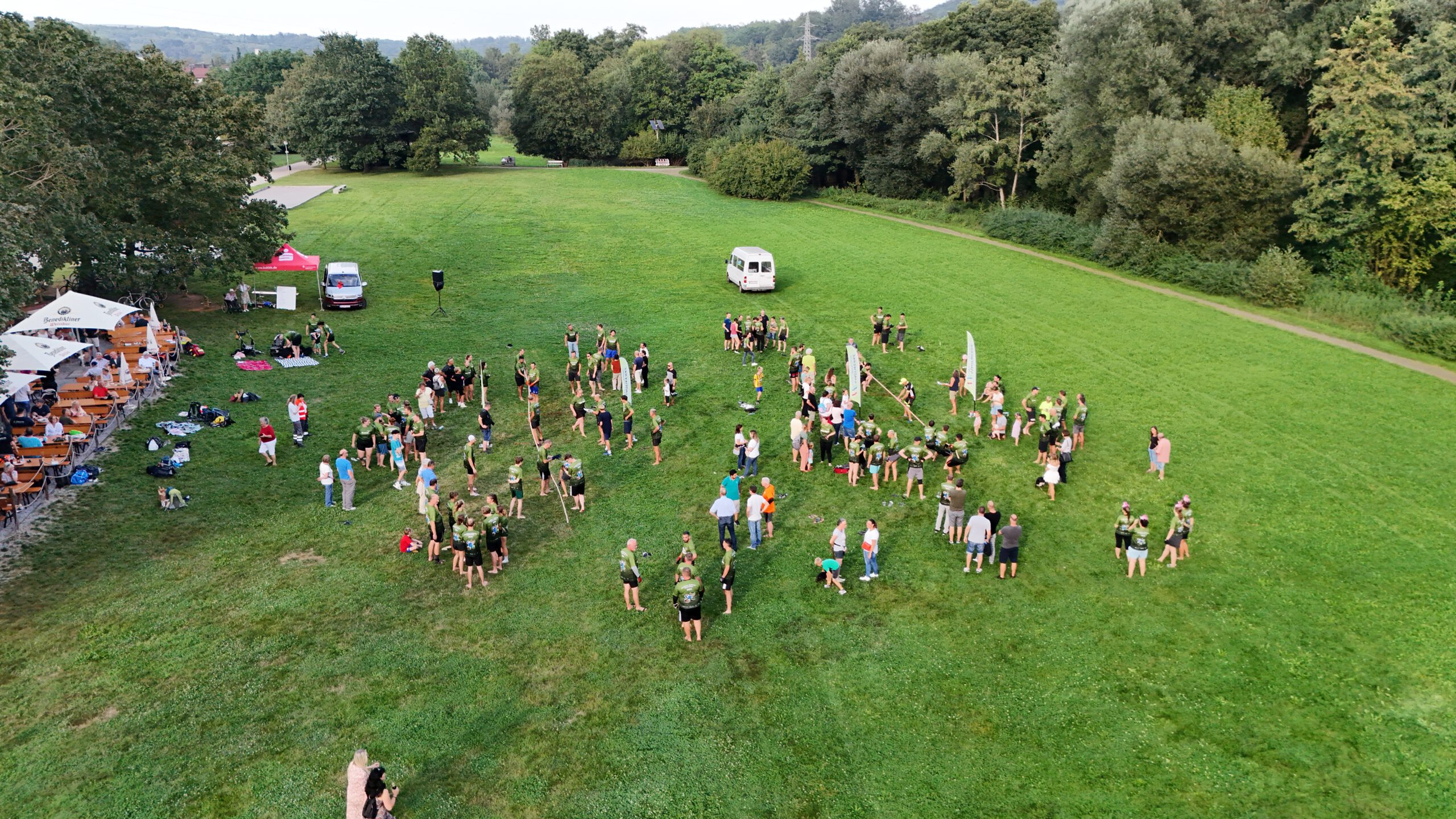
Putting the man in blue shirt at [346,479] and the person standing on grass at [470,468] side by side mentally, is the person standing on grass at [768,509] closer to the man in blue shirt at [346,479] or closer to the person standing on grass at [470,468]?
the person standing on grass at [470,468]

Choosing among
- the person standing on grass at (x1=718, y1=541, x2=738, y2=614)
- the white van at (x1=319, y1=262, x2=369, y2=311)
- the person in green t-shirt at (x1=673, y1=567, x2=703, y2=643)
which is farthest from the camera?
the white van at (x1=319, y1=262, x2=369, y2=311)

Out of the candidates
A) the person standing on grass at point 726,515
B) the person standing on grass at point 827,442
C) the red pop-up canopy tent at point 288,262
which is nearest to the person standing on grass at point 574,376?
the person standing on grass at point 827,442

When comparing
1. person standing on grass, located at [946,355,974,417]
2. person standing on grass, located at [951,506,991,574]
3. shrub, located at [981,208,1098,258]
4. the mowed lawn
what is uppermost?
shrub, located at [981,208,1098,258]

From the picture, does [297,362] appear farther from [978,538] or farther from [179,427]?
[978,538]

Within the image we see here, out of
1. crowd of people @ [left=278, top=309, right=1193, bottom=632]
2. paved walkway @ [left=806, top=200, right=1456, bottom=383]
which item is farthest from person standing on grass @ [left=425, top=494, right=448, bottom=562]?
paved walkway @ [left=806, top=200, right=1456, bottom=383]

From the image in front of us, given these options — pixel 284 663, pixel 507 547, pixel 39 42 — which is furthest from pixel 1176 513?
pixel 39 42

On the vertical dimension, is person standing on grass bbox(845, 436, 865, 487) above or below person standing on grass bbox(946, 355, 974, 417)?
below

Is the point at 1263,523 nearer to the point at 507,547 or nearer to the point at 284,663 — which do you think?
the point at 507,547

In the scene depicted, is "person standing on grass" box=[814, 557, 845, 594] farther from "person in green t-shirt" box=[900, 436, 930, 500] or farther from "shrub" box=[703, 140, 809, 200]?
"shrub" box=[703, 140, 809, 200]
